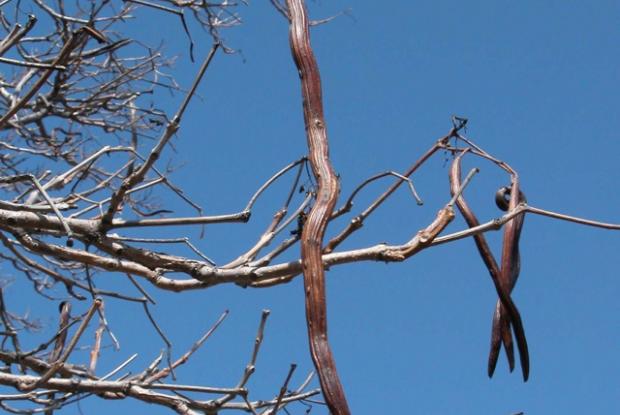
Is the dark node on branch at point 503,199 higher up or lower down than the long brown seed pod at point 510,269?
higher up

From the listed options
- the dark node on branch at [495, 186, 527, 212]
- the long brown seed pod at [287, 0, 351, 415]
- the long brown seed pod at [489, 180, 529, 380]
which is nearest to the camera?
the long brown seed pod at [287, 0, 351, 415]

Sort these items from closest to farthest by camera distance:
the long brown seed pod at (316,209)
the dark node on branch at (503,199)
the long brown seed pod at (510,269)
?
the long brown seed pod at (316,209)
the long brown seed pod at (510,269)
the dark node on branch at (503,199)

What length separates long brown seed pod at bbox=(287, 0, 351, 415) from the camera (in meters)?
0.92

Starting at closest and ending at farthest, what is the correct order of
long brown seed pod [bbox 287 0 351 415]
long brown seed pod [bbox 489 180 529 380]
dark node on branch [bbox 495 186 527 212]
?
1. long brown seed pod [bbox 287 0 351 415]
2. long brown seed pod [bbox 489 180 529 380]
3. dark node on branch [bbox 495 186 527 212]

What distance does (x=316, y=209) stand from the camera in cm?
109

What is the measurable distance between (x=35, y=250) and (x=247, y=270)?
0.47 meters

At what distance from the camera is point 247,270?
58.3 inches

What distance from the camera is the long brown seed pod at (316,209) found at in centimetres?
92

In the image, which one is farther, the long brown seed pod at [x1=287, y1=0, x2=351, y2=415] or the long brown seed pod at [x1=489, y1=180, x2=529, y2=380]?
the long brown seed pod at [x1=489, y1=180, x2=529, y2=380]

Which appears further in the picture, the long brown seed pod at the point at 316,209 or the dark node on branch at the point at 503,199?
the dark node on branch at the point at 503,199

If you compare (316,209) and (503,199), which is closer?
(316,209)

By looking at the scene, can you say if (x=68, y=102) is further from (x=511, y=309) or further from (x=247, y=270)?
(x=511, y=309)

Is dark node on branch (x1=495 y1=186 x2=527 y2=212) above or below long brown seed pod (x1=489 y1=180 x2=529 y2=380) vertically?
above

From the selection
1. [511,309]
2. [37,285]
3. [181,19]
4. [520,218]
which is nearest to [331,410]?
[511,309]
